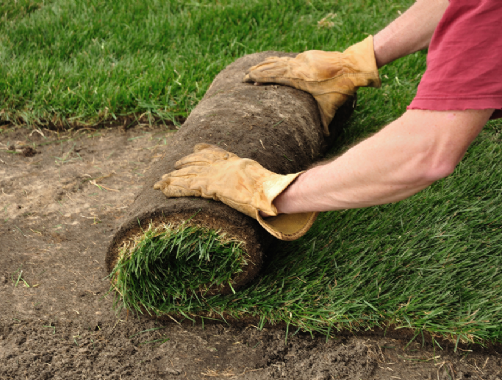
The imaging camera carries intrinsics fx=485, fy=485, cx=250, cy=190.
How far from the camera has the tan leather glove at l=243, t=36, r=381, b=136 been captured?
9.16ft

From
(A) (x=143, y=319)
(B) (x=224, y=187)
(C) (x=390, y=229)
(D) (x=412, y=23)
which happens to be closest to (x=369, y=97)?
(D) (x=412, y=23)

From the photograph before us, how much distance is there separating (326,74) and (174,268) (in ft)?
4.74

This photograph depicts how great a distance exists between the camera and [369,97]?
363 cm

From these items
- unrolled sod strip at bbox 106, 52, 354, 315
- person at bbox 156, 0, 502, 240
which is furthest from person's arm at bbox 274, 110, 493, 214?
unrolled sod strip at bbox 106, 52, 354, 315

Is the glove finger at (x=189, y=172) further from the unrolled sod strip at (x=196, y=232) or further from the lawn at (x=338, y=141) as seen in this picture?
the lawn at (x=338, y=141)

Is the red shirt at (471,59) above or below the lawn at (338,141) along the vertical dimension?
above

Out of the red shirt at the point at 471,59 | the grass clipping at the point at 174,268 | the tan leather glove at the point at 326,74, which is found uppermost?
the red shirt at the point at 471,59

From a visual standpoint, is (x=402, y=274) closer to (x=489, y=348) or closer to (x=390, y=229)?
(x=390, y=229)

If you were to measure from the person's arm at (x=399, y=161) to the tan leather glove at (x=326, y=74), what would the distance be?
1055 mm

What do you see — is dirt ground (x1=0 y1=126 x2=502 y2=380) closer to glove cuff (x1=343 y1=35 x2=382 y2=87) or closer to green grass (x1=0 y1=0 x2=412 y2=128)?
green grass (x1=0 y1=0 x2=412 y2=128)

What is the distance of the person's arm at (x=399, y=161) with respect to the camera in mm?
1497

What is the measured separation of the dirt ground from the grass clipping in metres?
0.12

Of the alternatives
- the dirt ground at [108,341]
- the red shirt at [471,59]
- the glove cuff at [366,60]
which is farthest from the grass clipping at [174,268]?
the glove cuff at [366,60]

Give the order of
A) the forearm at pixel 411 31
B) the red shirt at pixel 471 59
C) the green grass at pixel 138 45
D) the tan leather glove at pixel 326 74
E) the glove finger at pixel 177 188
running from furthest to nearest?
the green grass at pixel 138 45, the tan leather glove at pixel 326 74, the forearm at pixel 411 31, the glove finger at pixel 177 188, the red shirt at pixel 471 59
